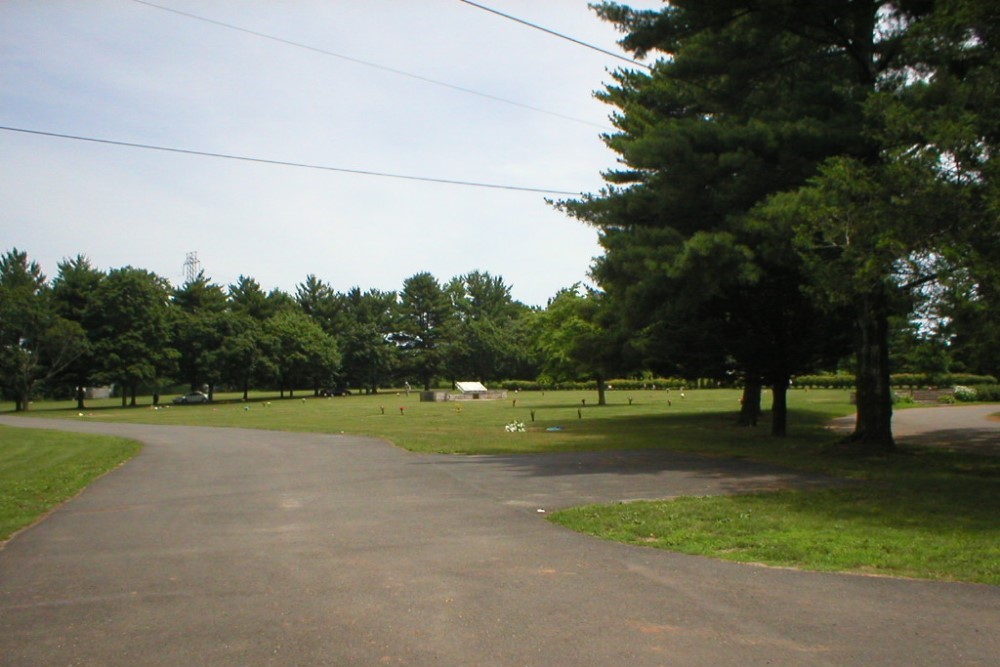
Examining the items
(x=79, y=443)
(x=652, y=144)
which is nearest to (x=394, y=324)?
(x=79, y=443)

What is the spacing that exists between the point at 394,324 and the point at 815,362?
95506mm

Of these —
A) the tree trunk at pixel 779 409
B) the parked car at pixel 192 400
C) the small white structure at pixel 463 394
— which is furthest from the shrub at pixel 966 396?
the parked car at pixel 192 400

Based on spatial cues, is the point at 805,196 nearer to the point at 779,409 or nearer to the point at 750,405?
the point at 779,409

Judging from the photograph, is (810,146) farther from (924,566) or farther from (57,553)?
(57,553)

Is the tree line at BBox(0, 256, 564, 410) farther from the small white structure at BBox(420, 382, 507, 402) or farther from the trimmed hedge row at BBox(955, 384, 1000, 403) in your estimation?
the trimmed hedge row at BBox(955, 384, 1000, 403)

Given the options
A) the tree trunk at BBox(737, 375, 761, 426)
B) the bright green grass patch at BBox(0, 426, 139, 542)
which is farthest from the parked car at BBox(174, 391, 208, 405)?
the tree trunk at BBox(737, 375, 761, 426)

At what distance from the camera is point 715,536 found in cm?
968

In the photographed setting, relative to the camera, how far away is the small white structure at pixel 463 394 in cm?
7381

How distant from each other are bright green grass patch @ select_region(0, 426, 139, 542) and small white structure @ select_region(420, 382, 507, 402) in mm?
42269

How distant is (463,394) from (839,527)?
67.0 metres

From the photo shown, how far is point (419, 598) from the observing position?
7051 mm

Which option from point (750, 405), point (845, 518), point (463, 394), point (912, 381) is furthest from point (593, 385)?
point (845, 518)

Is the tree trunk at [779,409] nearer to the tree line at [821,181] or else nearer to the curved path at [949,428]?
the tree line at [821,181]

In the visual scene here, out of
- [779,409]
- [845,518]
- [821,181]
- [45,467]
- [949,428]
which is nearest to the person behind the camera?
[845,518]
